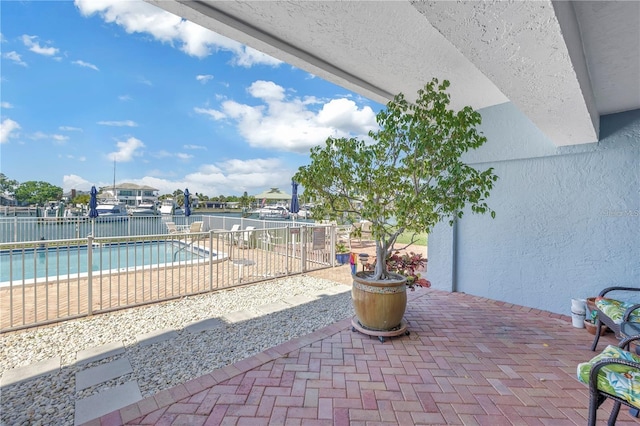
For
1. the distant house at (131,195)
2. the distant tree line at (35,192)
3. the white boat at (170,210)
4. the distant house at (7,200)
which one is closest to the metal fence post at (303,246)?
the white boat at (170,210)

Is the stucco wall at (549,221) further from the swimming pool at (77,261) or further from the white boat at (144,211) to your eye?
the white boat at (144,211)

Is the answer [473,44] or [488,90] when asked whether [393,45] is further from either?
[488,90]

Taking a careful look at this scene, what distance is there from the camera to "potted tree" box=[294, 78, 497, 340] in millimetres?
3166

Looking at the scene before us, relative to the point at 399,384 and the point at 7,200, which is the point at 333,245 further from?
the point at 7,200

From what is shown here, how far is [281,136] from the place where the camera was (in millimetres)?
18219

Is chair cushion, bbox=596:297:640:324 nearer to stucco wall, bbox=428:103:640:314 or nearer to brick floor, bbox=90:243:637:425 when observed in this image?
brick floor, bbox=90:243:637:425

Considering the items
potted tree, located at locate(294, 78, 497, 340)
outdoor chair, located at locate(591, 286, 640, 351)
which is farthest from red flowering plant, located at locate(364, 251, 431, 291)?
outdoor chair, located at locate(591, 286, 640, 351)

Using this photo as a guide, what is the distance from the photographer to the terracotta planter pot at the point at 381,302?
331 cm

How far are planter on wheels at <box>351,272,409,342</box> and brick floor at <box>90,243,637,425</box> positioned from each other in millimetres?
119

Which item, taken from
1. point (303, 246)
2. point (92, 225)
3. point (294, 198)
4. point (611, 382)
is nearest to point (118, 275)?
point (303, 246)

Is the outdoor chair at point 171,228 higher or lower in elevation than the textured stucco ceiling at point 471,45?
lower

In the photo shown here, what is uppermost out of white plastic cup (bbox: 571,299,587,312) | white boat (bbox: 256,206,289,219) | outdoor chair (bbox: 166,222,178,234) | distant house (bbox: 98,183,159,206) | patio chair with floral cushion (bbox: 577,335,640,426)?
distant house (bbox: 98,183,159,206)

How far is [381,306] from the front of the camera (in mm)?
3328

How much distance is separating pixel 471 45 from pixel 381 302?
257 centimetres
